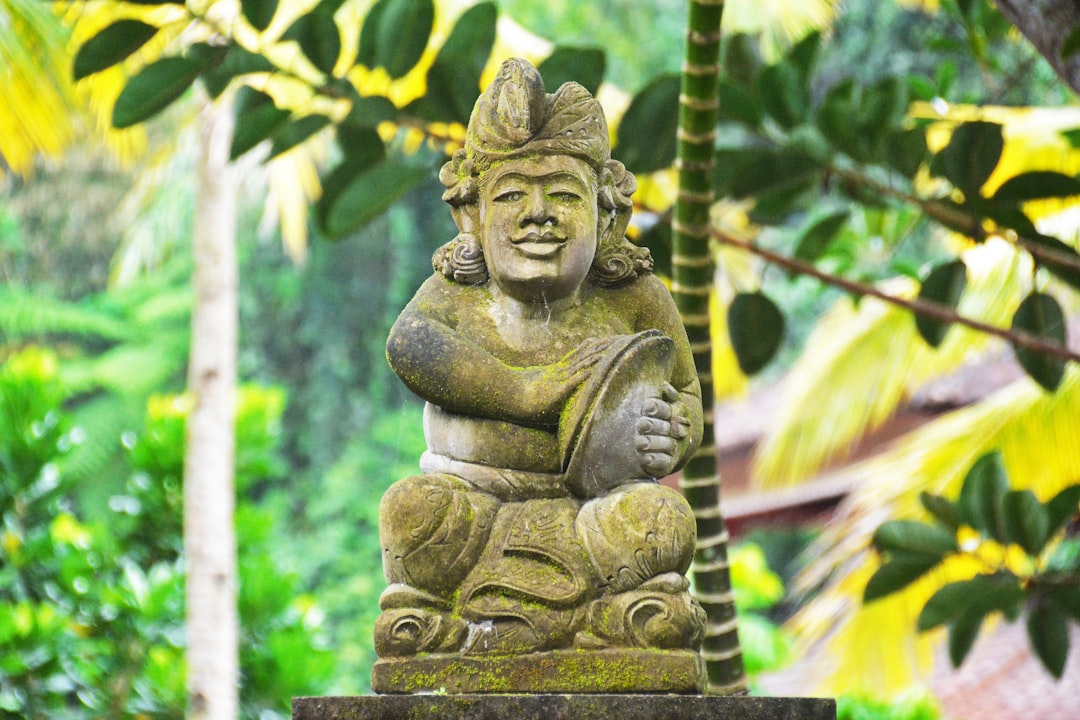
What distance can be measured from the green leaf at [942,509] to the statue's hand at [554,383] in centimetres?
236

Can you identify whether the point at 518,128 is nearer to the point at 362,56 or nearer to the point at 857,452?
the point at 362,56

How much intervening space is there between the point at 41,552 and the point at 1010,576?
6.02 metres

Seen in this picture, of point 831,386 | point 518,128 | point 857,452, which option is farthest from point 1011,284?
point 518,128

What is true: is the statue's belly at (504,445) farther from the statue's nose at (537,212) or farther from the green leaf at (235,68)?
the green leaf at (235,68)

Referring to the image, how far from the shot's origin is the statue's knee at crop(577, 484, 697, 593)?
9.91 ft

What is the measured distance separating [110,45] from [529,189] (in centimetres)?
198

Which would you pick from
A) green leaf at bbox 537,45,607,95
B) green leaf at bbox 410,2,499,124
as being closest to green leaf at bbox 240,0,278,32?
green leaf at bbox 410,2,499,124

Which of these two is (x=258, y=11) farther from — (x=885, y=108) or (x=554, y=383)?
(x=885, y=108)

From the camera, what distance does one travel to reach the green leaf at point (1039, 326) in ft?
16.6

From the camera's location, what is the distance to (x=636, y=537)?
302cm

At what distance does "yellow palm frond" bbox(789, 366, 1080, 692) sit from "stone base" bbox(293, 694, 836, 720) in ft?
19.4

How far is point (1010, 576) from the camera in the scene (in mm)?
4996

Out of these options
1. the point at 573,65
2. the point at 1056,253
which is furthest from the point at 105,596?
the point at 1056,253

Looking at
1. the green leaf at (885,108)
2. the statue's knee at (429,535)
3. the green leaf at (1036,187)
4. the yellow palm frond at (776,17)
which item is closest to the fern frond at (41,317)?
the yellow palm frond at (776,17)
